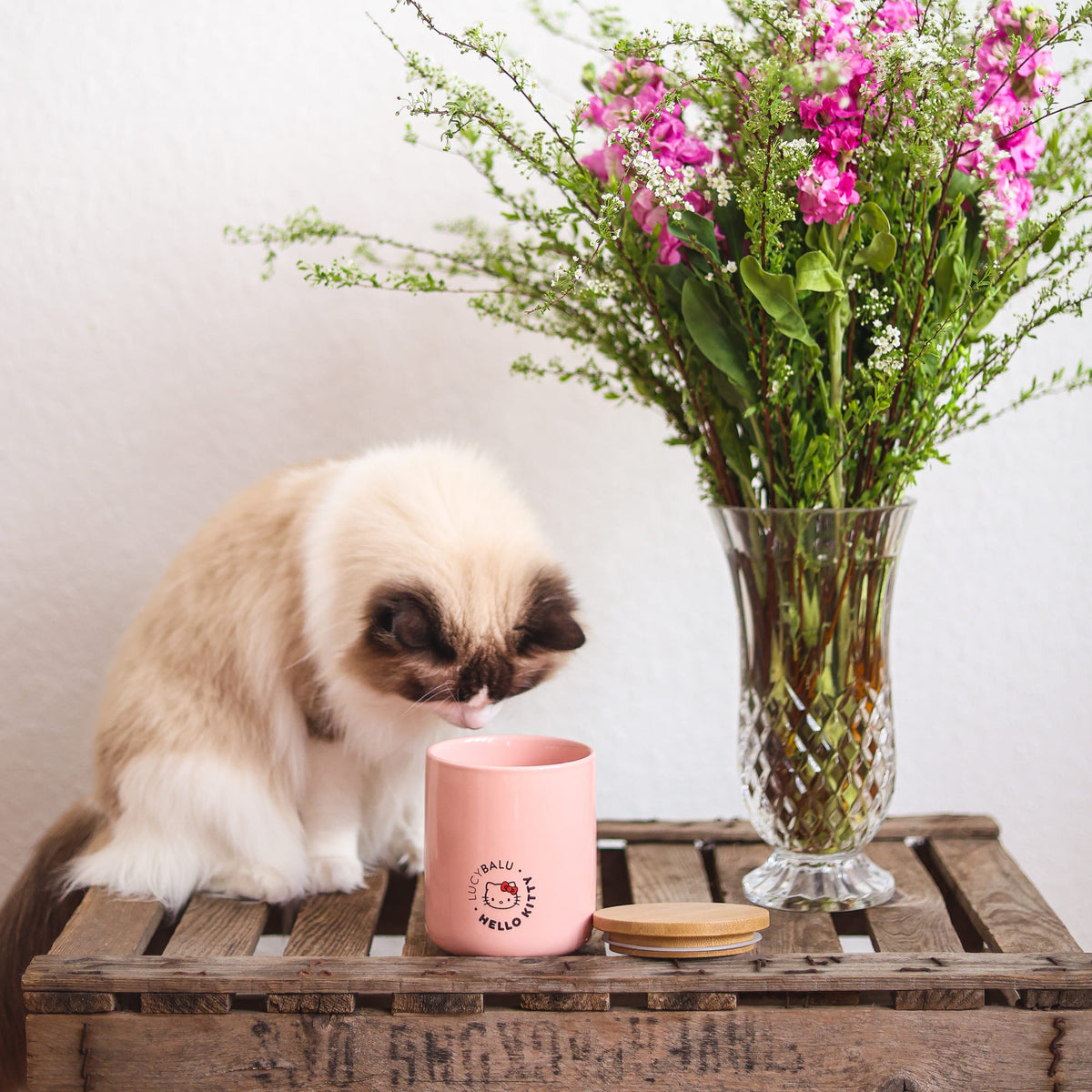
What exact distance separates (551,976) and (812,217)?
554 millimetres

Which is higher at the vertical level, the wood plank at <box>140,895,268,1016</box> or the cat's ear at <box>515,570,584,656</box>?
the cat's ear at <box>515,570,584,656</box>

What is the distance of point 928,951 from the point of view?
799mm

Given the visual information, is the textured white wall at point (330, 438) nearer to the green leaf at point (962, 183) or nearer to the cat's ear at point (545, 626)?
the cat's ear at point (545, 626)

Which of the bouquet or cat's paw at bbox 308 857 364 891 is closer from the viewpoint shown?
the bouquet

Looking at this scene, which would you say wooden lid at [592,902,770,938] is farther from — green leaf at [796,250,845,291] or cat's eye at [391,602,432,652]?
green leaf at [796,250,845,291]

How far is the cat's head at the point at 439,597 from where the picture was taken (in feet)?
2.73

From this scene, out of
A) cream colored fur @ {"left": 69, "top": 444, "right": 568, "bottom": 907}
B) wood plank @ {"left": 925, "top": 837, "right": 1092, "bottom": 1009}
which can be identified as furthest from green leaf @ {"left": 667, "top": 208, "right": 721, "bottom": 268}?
wood plank @ {"left": 925, "top": 837, "right": 1092, "bottom": 1009}

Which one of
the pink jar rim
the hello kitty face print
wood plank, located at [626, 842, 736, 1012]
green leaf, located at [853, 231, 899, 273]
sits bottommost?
wood plank, located at [626, 842, 736, 1012]

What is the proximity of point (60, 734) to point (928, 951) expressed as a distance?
95cm

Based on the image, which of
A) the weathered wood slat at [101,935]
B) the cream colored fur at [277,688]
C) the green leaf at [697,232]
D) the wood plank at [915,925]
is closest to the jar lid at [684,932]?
the wood plank at [915,925]

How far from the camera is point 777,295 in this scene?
76 cm

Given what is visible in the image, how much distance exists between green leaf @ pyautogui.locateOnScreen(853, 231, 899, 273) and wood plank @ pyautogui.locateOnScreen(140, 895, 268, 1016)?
26.7 inches

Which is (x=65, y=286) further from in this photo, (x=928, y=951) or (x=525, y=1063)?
(x=928, y=951)

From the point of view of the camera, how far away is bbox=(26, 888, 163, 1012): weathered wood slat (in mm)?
736
